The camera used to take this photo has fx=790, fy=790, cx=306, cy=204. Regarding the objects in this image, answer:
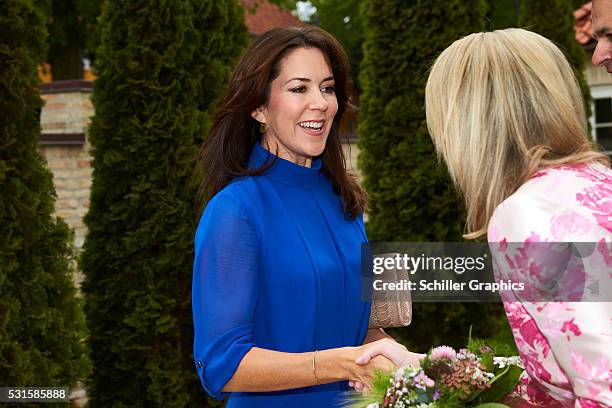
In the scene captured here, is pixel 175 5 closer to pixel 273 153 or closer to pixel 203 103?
pixel 203 103

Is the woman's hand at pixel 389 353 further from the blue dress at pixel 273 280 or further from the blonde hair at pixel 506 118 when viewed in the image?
the blonde hair at pixel 506 118

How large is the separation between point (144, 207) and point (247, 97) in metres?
3.39

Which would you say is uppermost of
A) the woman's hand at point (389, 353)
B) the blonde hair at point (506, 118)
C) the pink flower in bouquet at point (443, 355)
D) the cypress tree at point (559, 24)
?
the cypress tree at point (559, 24)

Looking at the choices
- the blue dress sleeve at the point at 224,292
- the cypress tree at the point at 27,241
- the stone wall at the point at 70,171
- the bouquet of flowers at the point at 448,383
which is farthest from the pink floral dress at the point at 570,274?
the stone wall at the point at 70,171

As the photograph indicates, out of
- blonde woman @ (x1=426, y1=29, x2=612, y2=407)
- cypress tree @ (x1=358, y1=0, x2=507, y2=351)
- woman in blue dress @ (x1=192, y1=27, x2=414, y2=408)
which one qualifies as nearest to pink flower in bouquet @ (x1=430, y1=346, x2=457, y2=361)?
blonde woman @ (x1=426, y1=29, x2=612, y2=407)

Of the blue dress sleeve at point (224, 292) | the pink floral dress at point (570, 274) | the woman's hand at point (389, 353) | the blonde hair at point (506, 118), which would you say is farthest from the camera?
the blue dress sleeve at point (224, 292)

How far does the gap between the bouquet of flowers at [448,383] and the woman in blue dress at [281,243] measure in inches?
16.6

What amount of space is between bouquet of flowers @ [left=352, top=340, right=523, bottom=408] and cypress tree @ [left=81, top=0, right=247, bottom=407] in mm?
4271

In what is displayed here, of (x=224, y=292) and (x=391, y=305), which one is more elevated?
(x=224, y=292)

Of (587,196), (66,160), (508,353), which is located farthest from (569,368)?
(66,160)

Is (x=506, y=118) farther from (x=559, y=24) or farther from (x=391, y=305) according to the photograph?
(x=559, y=24)

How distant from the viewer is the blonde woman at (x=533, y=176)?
5.38 feet

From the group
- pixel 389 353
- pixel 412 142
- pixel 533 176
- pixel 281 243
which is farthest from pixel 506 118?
pixel 412 142

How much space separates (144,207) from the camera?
20.3ft
